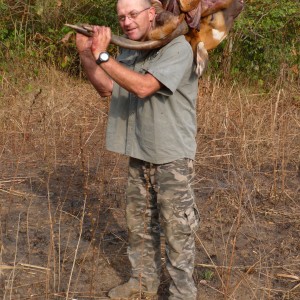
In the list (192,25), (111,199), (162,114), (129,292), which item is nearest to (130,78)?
(162,114)

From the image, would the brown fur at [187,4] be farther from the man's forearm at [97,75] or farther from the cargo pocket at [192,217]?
the cargo pocket at [192,217]

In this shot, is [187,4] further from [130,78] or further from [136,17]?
[130,78]

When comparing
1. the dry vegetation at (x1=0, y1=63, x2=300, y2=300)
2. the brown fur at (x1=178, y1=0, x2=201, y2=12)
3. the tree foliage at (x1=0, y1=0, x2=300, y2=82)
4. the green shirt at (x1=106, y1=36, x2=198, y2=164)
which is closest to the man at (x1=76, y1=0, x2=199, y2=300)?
the green shirt at (x1=106, y1=36, x2=198, y2=164)

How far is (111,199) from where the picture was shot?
589 cm

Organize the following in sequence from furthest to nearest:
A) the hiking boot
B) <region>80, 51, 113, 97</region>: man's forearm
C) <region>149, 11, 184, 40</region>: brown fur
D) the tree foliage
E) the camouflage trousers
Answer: the tree foliage → the hiking boot → <region>80, 51, 113, 97</region>: man's forearm → the camouflage trousers → <region>149, 11, 184, 40</region>: brown fur

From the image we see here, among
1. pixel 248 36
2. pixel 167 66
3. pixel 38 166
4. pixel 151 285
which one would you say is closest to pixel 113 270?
pixel 151 285

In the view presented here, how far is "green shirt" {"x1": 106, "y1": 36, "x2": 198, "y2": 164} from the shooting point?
363cm

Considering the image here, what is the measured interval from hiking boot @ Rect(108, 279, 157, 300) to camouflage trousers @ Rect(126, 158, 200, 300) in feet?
0.12

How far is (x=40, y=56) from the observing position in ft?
34.1

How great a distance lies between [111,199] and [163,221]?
205 centimetres

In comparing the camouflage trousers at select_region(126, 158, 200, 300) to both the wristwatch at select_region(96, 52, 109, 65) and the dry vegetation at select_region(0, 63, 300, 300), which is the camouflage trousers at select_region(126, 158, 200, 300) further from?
the wristwatch at select_region(96, 52, 109, 65)

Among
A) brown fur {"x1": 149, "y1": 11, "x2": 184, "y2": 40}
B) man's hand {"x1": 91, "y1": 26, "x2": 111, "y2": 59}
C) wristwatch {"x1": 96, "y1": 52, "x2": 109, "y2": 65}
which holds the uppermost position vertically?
brown fur {"x1": 149, "y1": 11, "x2": 184, "y2": 40}

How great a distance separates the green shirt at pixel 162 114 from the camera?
143 inches

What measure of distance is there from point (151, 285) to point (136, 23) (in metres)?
1.59
